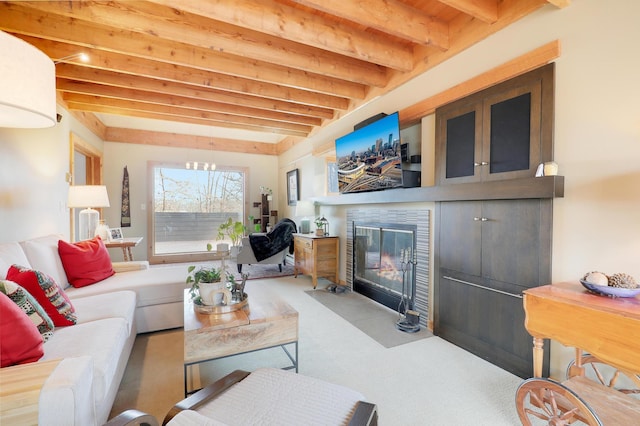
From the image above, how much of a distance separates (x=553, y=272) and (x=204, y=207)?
6.36m

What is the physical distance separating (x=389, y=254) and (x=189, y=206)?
192 inches

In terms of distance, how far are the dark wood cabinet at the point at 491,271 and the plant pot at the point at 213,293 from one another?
1895mm

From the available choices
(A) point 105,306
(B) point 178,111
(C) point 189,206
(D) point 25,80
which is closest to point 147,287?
(A) point 105,306

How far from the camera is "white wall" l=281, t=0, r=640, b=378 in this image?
1.60 meters

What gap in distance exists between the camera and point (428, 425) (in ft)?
5.24

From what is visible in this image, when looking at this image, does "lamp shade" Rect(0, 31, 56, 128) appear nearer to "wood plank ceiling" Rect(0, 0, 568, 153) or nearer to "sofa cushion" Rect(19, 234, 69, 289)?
"wood plank ceiling" Rect(0, 0, 568, 153)

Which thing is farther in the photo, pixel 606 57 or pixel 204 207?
pixel 204 207

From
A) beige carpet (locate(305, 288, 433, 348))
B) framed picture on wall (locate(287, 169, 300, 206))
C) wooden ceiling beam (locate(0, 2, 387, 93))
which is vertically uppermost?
wooden ceiling beam (locate(0, 2, 387, 93))

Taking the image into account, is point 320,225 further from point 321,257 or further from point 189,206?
point 189,206

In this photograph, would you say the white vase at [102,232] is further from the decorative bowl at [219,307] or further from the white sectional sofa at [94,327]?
the decorative bowl at [219,307]

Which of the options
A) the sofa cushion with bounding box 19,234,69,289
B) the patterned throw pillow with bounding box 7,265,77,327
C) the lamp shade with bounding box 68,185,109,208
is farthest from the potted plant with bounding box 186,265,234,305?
the lamp shade with bounding box 68,185,109,208

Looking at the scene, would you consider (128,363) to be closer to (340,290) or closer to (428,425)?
(428,425)

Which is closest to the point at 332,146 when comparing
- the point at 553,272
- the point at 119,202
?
the point at 553,272

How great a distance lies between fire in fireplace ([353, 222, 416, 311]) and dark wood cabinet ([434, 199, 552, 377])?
0.41 m
